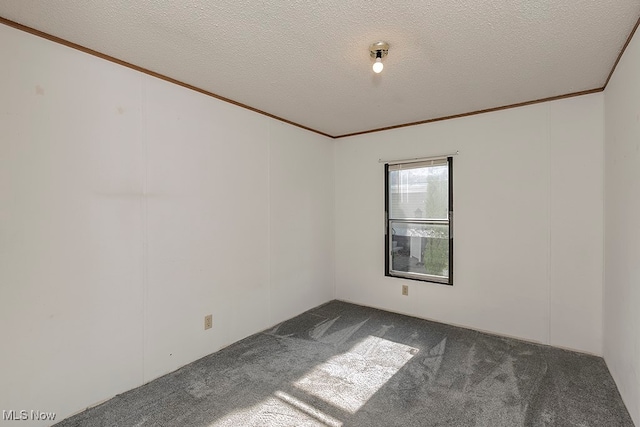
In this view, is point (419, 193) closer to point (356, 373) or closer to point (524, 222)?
point (524, 222)

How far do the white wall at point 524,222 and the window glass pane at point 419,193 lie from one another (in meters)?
0.16

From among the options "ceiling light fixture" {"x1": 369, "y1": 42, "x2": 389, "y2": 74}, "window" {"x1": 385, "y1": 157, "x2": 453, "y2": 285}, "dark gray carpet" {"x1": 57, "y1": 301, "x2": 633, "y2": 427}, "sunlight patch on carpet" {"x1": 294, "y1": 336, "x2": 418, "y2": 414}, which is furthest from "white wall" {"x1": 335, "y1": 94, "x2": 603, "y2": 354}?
"ceiling light fixture" {"x1": 369, "y1": 42, "x2": 389, "y2": 74}

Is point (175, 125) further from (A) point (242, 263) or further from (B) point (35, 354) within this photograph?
(B) point (35, 354)

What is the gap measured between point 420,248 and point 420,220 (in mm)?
342

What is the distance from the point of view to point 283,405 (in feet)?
6.80

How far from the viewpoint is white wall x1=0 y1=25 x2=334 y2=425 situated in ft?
5.83

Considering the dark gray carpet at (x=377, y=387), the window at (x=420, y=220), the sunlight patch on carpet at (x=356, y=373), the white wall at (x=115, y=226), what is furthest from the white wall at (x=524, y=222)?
the white wall at (x=115, y=226)

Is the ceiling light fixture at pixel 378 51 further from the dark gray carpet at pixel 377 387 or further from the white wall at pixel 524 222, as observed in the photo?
the dark gray carpet at pixel 377 387

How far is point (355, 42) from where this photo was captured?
75.8 inches

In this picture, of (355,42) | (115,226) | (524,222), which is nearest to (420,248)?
(524,222)

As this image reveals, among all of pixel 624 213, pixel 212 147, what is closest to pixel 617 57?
pixel 624 213

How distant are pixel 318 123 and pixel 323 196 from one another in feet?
3.29

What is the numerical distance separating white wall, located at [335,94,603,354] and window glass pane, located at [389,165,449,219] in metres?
0.16

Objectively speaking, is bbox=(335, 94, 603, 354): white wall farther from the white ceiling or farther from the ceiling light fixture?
the ceiling light fixture
